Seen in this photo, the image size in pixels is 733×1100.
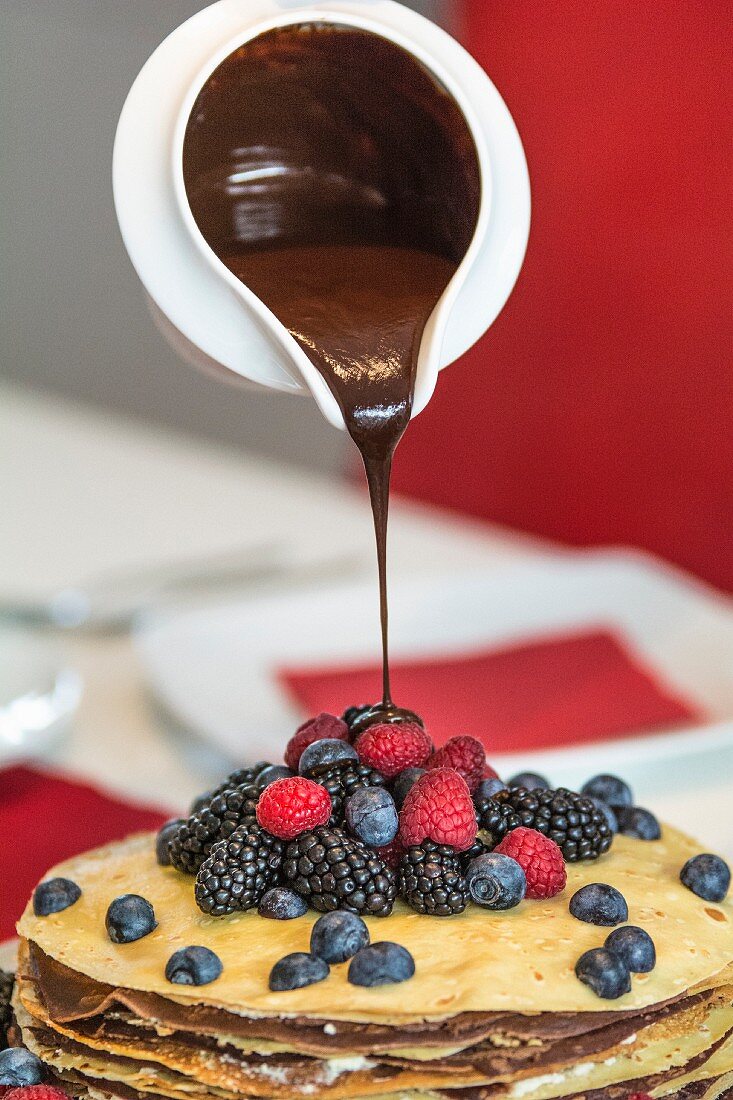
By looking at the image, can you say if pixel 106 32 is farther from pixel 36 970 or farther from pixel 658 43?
pixel 36 970

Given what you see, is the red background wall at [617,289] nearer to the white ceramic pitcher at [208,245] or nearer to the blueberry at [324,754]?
the white ceramic pitcher at [208,245]

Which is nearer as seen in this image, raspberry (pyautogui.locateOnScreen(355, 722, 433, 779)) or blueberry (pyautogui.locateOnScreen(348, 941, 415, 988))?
blueberry (pyautogui.locateOnScreen(348, 941, 415, 988))

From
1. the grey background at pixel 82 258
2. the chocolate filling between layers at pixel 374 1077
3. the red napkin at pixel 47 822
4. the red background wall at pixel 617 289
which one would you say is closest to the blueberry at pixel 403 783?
the chocolate filling between layers at pixel 374 1077

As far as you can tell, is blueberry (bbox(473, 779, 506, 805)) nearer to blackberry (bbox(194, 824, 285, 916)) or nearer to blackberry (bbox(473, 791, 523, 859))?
blackberry (bbox(473, 791, 523, 859))

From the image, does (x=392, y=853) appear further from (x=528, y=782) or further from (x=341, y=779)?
(x=528, y=782)

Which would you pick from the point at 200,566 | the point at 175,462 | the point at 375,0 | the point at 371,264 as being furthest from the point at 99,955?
the point at 175,462

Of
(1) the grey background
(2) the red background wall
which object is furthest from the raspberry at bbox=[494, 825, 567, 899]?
(1) the grey background
